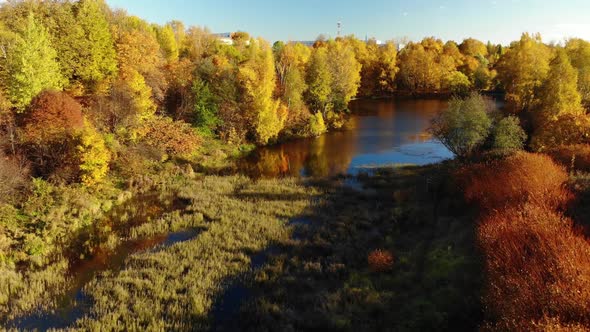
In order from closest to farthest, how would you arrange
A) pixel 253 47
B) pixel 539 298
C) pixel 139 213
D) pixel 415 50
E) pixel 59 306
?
pixel 539 298 → pixel 59 306 → pixel 139 213 → pixel 253 47 → pixel 415 50

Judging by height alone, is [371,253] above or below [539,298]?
below

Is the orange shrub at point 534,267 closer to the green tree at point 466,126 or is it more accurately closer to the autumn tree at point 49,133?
the green tree at point 466,126

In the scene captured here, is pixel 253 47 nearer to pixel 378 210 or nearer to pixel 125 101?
pixel 125 101

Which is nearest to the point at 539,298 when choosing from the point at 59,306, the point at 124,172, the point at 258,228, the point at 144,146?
the point at 258,228

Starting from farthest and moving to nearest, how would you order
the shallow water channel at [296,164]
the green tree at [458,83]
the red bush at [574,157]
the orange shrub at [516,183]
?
1. the green tree at [458,83]
2. the red bush at [574,157]
3. the orange shrub at [516,183]
4. the shallow water channel at [296,164]

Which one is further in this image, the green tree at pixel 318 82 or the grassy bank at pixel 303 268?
the green tree at pixel 318 82

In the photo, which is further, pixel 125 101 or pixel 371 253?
pixel 125 101

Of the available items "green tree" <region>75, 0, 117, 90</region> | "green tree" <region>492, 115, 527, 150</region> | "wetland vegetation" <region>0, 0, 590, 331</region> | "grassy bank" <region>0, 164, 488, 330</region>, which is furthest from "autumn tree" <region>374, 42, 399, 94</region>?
"grassy bank" <region>0, 164, 488, 330</region>

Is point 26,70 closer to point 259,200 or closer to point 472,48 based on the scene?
point 259,200

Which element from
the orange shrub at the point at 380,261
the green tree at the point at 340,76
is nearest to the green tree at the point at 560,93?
the orange shrub at the point at 380,261
